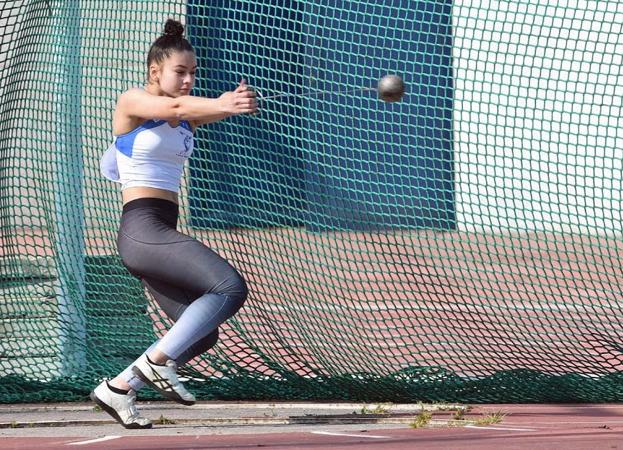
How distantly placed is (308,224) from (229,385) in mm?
1319

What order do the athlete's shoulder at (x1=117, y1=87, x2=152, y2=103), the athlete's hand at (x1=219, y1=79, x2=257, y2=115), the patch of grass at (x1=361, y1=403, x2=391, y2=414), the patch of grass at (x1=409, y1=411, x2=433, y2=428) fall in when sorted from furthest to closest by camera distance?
the patch of grass at (x1=361, y1=403, x2=391, y2=414) < the patch of grass at (x1=409, y1=411, x2=433, y2=428) < the athlete's shoulder at (x1=117, y1=87, x2=152, y2=103) < the athlete's hand at (x1=219, y1=79, x2=257, y2=115)

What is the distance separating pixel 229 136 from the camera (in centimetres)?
694

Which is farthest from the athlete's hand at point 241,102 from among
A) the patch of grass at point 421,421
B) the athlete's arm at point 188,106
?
the patch of grass at point 421,421

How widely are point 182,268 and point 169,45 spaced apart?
93 centimetres

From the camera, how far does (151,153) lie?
5.03 meters

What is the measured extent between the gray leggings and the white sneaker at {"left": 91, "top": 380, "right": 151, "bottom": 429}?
29 centimetres

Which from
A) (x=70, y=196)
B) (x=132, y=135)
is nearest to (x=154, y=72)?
(x=132, y=135)

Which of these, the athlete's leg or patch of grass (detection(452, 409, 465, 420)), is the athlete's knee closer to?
the athlete's leg

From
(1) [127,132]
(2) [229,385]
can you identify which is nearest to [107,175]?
(1) [127,132]

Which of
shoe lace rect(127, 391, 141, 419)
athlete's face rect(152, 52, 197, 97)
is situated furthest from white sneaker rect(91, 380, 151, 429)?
athlete's face rect(152, 52, 197, 97)

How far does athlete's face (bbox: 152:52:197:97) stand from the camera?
503 cm

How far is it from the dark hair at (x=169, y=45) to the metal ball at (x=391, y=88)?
Result: 2.69ft

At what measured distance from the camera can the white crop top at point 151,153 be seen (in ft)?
16.5

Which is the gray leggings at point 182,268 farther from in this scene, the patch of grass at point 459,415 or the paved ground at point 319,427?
the patch of grass at point 459,415
